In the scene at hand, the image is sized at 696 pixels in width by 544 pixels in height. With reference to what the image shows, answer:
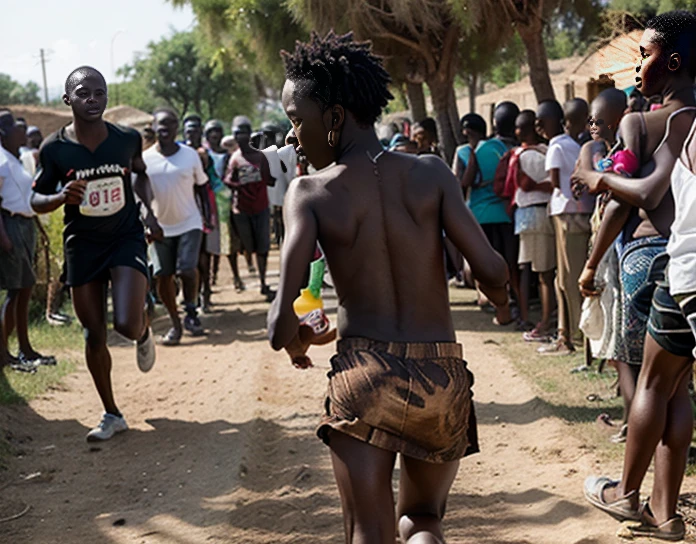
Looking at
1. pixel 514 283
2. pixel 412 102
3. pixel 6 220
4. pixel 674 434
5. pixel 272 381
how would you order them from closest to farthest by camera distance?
pixel 674 434, pixel 272 381, pixel 6 220, pixel 514 283, pixel 412 102

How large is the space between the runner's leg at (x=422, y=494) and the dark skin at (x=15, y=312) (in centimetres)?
600

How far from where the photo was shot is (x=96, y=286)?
6.51 meters

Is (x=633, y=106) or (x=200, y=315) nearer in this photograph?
(x=633, y=106)

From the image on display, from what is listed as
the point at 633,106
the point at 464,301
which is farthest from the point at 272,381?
the point at 464,301

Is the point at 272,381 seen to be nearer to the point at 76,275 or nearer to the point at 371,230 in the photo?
the point at 76,275

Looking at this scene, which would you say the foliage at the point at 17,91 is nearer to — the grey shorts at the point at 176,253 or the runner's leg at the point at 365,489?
the grey shorts at the point at 176,253

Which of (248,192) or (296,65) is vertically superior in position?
(296,65)

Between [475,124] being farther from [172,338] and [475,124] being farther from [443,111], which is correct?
[172,338]

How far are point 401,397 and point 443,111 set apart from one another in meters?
11.2

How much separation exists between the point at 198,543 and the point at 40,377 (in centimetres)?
420

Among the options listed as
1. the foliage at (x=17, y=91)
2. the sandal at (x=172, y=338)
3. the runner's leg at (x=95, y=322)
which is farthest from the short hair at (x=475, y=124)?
the foliage at (x=17, y=91)

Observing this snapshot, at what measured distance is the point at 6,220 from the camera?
8.77 m

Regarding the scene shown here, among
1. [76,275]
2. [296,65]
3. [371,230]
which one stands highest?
[296,65]

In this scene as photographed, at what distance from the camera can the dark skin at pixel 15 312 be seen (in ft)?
28.4
